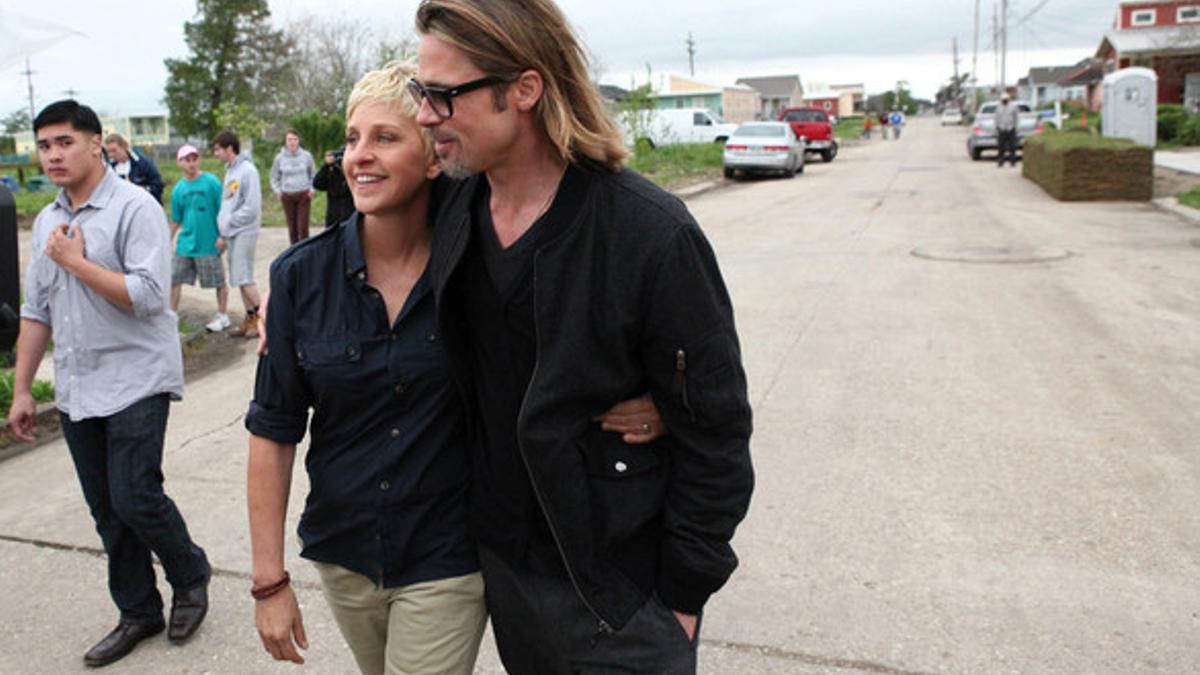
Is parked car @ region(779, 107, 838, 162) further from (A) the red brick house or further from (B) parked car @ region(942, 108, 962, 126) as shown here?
(B) parked car @ region(942, 108, 962, 126)

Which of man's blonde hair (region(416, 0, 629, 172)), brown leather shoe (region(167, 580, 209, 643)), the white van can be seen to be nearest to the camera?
man's blonde hair (region(416, 0, 629, 172))

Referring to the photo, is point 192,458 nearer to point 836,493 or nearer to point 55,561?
point 55,561

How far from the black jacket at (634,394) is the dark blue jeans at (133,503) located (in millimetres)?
2152

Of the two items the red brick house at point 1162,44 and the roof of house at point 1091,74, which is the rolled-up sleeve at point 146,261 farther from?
the roof of house at point 1091,74

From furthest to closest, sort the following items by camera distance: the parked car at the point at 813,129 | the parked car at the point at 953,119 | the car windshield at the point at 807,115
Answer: the parked car at the point at 953,119
the car windshield at the point at 807,115
the parked car at the point at 813,129

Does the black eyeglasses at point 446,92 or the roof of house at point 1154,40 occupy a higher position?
the roof of house at point 1154,40

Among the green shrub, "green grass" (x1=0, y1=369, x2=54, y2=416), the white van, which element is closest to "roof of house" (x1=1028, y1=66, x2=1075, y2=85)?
the white van

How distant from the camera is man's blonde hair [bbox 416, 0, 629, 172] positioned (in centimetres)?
164

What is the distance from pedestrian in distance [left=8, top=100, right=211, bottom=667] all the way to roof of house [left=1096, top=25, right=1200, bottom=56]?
37.5 meters

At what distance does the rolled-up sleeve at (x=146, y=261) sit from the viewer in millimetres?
3396

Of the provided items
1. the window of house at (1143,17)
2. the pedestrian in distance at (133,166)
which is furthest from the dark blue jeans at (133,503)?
the window of house at (1143,17)

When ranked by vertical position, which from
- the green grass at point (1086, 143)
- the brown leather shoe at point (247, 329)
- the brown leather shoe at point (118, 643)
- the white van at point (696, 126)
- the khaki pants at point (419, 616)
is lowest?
the brown leather shoe at point (118, 643)

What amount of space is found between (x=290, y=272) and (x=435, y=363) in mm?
353

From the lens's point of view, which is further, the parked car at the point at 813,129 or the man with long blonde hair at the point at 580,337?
the parked car at the point at 813,129
